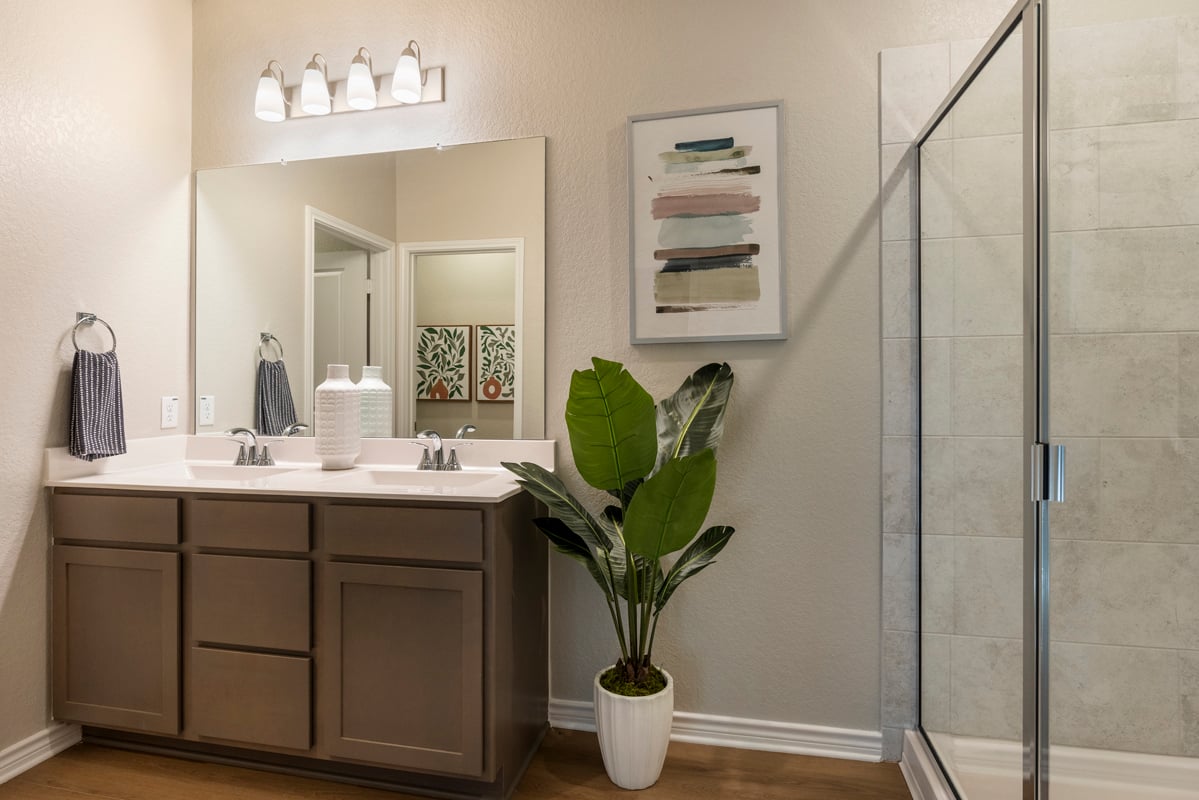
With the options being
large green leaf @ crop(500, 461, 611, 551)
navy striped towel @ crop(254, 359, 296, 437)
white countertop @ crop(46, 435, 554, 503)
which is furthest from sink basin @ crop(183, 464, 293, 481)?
large green leaf @ crop(500, 461, 611, 551)

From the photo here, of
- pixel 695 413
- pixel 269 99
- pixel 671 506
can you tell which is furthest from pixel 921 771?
pixel 269 99

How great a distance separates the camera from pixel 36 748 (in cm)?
196

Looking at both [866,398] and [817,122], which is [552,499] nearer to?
[866,398]

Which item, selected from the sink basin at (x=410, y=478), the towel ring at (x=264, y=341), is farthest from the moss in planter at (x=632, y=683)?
the towel ring at (x=264, y=341)

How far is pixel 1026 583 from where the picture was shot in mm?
1234

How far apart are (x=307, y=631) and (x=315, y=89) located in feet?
5.95

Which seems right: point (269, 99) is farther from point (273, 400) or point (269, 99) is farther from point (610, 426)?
point (610, 426)

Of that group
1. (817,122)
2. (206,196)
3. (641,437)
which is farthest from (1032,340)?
(206,196)

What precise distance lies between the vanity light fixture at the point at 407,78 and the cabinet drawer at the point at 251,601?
1556 mm

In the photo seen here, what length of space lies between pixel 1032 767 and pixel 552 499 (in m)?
1.17

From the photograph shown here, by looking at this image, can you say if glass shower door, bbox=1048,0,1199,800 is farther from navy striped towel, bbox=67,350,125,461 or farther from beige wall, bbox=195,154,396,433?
navy striped towel, bbox=67,350,125,461

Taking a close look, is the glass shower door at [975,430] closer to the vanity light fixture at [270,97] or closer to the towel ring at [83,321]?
the vanity light fixture at [270,97]

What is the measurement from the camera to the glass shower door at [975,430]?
1290mm

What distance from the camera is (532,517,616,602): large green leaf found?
73.4 inches
